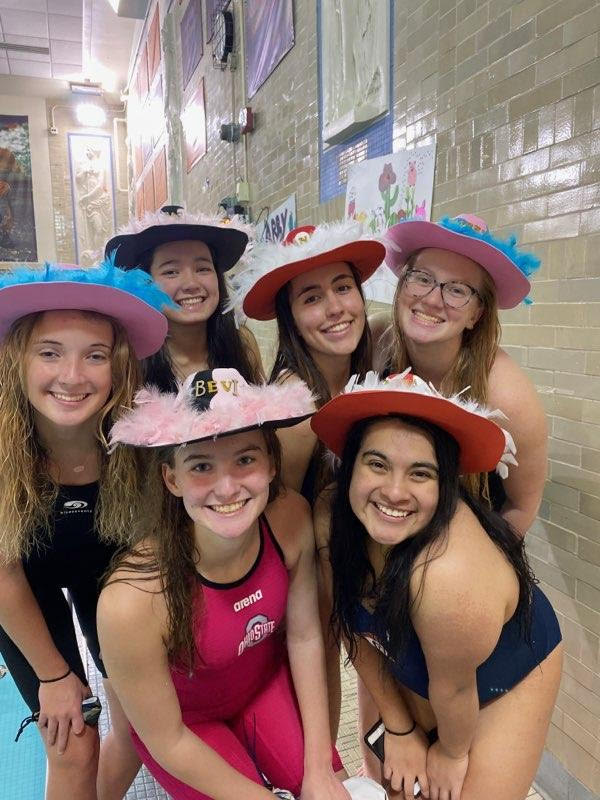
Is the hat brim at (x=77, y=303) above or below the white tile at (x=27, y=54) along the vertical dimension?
below

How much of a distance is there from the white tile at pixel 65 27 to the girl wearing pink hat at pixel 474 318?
27.0 feet

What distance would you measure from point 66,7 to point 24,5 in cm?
50

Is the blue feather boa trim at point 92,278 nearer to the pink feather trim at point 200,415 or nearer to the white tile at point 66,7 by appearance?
the pink feather trim at point 200,415

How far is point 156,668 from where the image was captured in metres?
1.26

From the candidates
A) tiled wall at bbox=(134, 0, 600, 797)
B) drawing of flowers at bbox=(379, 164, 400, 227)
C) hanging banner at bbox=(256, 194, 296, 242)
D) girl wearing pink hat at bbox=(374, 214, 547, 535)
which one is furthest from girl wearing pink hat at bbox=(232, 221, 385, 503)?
hanging banner at bbox=(256, 194, 296, 242)

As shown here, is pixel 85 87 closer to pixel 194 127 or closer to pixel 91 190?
pixel 91 190

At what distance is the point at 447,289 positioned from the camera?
1536 millimetres

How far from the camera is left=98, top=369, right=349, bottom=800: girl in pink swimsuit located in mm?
1216

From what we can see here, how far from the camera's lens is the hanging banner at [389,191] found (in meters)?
2.36

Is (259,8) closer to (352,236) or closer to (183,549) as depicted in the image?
(352,236)

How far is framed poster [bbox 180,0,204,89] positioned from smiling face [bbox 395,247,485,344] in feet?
18.0

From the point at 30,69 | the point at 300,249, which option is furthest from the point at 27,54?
the point at 300,249

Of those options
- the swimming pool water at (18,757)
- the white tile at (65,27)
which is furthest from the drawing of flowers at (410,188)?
the white tile at (65,27)

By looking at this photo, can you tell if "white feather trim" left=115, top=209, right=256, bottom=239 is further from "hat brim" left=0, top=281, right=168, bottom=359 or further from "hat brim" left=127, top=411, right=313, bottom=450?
"hat brim" left=127, top=411, right=313, bottom=450
